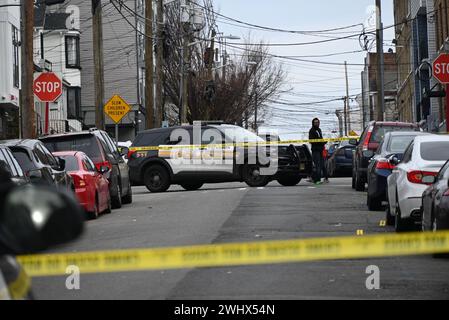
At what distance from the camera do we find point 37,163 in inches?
691

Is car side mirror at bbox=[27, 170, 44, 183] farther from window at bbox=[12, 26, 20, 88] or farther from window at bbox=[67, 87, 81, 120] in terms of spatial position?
window at bbox=[67, 87, 81, 120]

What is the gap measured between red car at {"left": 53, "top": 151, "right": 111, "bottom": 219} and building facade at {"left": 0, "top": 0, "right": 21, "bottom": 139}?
71.9ft

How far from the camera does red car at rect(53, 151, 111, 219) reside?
65.8 ft

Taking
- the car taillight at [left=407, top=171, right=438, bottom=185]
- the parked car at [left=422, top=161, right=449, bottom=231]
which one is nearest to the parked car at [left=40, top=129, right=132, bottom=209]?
the car taillight at [left=407, top=171, right=438, bottom=185]

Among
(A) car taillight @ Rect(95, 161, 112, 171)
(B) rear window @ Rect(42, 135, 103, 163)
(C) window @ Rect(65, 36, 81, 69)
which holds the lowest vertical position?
(A) car taillight @ Rect(95, 161, 112, 171)

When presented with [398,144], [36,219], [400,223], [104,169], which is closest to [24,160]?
[104,169]

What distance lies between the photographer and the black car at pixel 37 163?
17.0 meters

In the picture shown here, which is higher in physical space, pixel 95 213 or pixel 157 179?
pixel 157 179

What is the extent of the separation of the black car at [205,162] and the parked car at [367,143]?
2765 mm

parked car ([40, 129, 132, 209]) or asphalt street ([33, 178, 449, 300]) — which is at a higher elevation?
parked car ([40, 129, 132, 209])

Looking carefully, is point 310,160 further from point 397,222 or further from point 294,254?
point 294,254

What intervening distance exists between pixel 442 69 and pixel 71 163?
8.89m

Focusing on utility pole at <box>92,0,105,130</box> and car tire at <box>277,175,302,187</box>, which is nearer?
car tire at <box>277,175,302,187</box>

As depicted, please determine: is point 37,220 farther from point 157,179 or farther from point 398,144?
point 157,179
